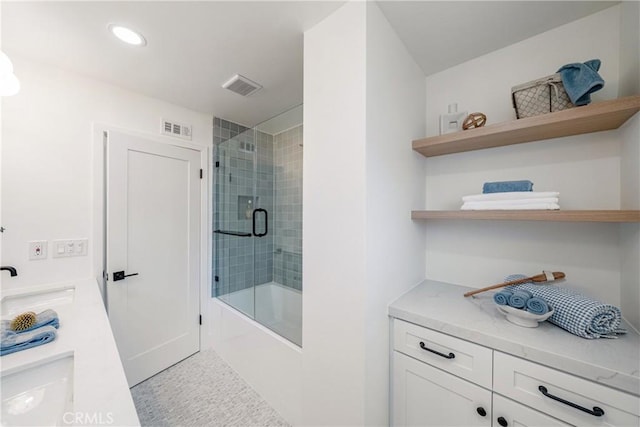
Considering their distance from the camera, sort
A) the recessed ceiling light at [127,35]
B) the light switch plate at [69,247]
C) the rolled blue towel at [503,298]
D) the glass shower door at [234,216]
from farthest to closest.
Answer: the glass shower door at [234,216] → the light switch plate at [69,247] → the recessed ceiling light at [127,35] → the rolled blue towel at [503,298]

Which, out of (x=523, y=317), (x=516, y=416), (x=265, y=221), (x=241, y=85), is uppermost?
(x=241, y=85)

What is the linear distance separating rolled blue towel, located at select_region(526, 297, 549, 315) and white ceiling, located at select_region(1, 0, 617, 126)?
1.41m

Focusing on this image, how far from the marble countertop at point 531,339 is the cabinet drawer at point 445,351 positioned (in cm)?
4

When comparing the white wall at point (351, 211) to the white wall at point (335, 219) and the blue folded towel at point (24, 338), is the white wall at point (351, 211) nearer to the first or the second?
the white wall at point (335, 219)

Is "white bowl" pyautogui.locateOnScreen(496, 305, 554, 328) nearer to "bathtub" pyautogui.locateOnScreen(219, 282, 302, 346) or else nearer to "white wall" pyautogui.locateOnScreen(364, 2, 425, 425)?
"white wall" pyautogui.locateOnScreen(364, 2, 425, 425)

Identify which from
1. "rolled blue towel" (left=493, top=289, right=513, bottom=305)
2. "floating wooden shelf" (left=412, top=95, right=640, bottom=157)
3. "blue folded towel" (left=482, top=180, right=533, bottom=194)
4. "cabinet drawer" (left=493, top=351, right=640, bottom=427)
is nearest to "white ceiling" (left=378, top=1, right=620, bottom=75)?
"floating wooden shelf" (left=412, top=95, right=640, bottom=157)

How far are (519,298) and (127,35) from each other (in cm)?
246

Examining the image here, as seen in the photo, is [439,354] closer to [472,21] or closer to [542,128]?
[542,128]

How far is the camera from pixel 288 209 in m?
2.36

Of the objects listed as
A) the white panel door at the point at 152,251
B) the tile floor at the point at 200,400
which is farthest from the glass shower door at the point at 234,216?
the tile floor at the point at 200,400

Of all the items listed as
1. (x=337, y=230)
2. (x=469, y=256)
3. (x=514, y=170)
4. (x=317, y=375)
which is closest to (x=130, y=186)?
(x=337, y=230)

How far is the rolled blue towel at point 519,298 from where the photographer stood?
1.05 m

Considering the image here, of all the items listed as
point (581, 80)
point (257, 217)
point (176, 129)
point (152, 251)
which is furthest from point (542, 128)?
point (152, 251)

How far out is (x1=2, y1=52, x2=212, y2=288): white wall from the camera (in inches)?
60.5
